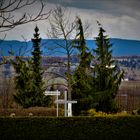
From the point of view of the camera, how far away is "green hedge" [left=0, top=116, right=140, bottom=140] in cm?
1695

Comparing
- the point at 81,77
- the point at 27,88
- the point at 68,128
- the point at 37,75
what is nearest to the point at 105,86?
the point at 81,77

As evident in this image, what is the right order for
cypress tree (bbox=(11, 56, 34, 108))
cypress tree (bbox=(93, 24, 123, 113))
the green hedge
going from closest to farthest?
the green hedge
cypress tree (bbox=(93, 24, 123, 113))
cypress tree (bbox=(11, 56, 34, 108))

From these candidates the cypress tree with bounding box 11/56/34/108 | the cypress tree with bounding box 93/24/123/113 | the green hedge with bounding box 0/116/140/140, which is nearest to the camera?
the green hedge with bounding box 0/116/140/140

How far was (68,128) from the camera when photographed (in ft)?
56.3

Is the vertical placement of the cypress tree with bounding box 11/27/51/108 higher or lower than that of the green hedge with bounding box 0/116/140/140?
higher

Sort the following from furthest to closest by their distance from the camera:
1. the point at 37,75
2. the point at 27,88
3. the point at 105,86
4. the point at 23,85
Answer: the point at 37,75 < the point at 23,85 < the point at 27,88 < the point at 105,86

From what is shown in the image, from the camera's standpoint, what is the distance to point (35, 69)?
36.9 m

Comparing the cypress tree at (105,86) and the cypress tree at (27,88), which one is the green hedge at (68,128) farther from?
the cypress tree at (27,88)

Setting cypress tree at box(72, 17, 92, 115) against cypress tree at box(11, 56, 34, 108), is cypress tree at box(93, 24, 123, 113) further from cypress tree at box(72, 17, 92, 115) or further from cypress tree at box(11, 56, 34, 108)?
cypress tree at box(11, 56, 34, 108)

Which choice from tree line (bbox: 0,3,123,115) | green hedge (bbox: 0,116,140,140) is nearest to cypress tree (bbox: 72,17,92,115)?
tree line (bbox: 0,3,123,115)

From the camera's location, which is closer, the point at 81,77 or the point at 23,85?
the point at 81,77

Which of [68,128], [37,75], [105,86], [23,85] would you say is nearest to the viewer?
[68,128]

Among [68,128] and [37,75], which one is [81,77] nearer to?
[37,75]

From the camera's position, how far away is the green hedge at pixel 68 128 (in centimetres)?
1695
